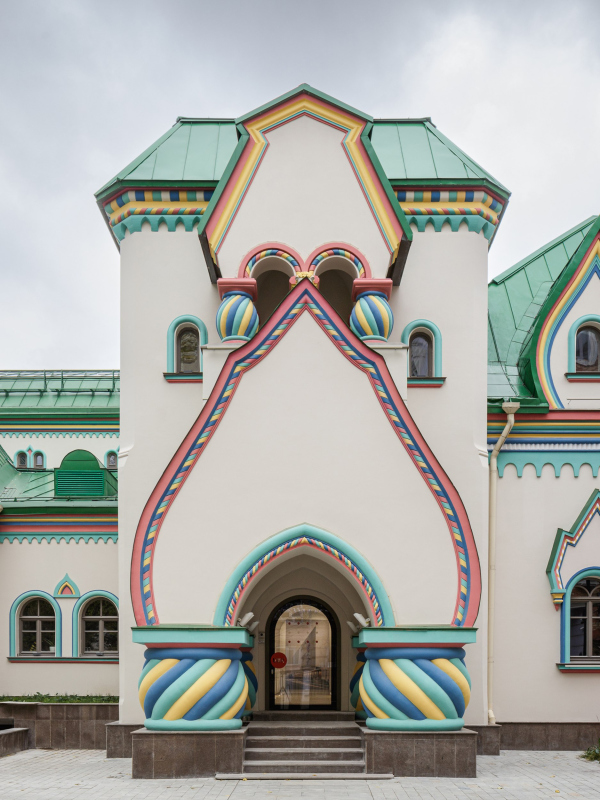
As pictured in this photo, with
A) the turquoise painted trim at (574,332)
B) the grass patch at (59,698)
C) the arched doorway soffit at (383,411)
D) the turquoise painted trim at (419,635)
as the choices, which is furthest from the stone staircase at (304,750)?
the turquoise painted trim at (574,332)

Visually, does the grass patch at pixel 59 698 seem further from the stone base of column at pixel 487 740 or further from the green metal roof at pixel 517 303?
the green metal roof at pixel 517 303

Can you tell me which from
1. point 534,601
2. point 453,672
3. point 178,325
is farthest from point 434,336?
point 453,672

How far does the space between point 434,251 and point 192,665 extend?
26.1 ft

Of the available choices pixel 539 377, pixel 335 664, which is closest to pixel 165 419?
pixel 335 664

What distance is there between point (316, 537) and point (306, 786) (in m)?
3.25

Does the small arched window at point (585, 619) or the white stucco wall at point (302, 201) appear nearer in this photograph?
the white stucco wall at point (302, 201)

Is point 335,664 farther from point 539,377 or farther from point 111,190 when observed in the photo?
point 111,190

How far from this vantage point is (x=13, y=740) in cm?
1438

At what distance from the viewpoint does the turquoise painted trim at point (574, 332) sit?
15586mm

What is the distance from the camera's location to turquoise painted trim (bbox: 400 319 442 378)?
1433cm

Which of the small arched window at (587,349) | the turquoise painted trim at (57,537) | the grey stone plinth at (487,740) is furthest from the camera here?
the turquoise painted trim at (57,537)

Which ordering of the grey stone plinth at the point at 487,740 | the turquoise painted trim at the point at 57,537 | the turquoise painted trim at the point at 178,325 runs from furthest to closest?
the turquoise painted trim at the point at 57,537 → the turquoise painted trim at the point at 178,325 → the grey stone plinth at the point at 487,740

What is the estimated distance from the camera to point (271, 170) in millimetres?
13953

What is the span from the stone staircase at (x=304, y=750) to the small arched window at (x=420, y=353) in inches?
233
